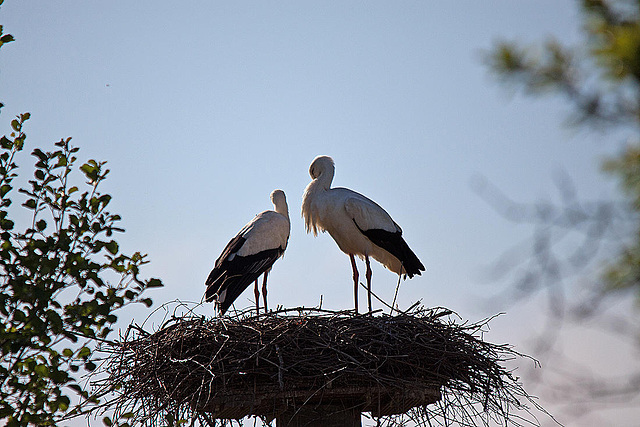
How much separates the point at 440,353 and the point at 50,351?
8.32 feet

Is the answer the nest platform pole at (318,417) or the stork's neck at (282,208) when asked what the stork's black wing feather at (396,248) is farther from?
the nest platform pole at (318,417)

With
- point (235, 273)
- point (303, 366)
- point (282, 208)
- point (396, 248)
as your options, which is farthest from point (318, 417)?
point (282, 208)

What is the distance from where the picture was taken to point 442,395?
17.8 ft

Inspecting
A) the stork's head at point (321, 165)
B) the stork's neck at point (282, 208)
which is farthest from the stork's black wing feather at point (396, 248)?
the stork's neck at point (282, 208)

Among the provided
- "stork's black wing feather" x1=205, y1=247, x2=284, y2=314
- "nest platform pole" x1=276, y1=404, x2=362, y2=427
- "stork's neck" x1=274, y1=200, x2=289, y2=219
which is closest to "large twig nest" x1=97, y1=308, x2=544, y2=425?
"nest platform pole" x1=276, y1=404, x2=362, y2=427

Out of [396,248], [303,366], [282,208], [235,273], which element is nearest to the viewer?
[303,366]

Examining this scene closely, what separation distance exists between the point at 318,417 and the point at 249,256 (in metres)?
3.55

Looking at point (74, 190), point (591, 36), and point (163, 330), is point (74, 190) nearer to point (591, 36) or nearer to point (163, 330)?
point (163, 330)

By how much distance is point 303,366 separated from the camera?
16.9 feet

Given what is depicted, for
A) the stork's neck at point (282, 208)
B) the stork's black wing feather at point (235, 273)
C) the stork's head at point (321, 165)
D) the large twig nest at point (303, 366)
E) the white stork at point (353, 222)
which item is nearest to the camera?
the large twig nest at point (303, 366)

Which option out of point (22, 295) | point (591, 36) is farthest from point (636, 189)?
point (22, 295)

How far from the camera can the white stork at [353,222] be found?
854cm

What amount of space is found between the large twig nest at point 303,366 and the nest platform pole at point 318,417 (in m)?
0.04

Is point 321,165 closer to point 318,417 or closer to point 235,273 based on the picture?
point 235,273
